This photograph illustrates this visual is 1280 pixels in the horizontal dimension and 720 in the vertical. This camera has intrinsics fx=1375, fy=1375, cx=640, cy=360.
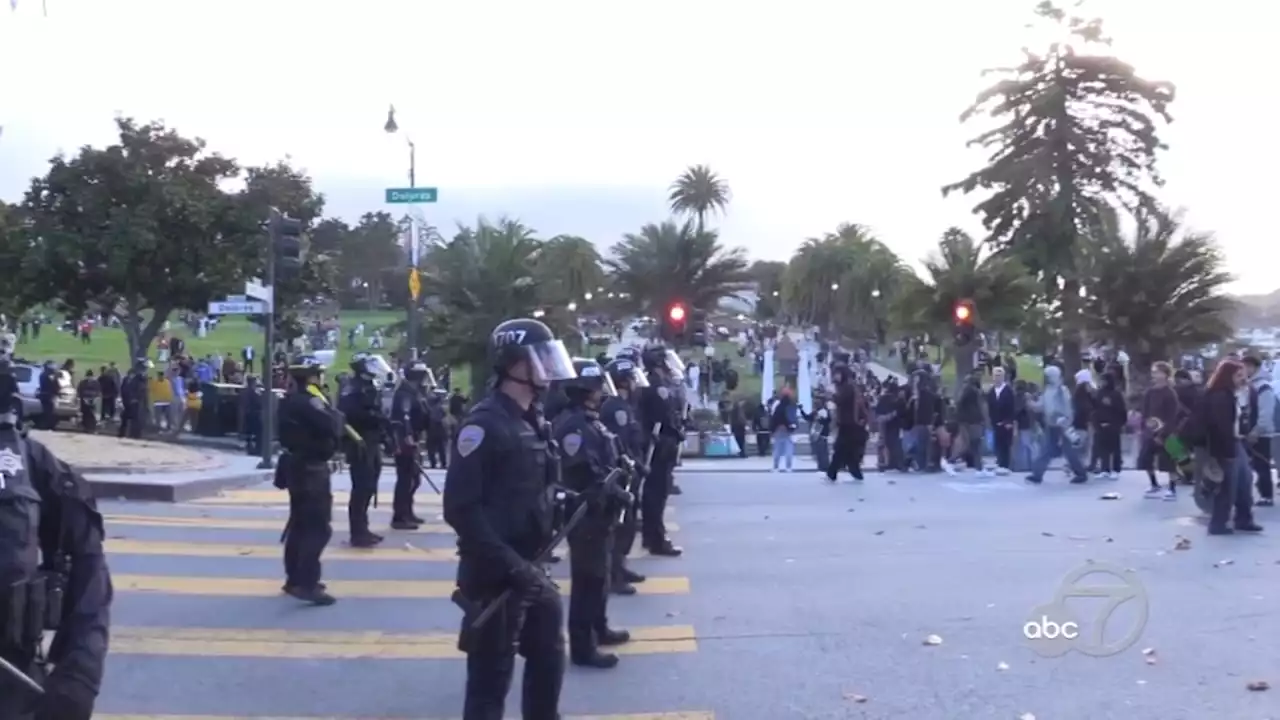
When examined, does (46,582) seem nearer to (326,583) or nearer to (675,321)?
(326,583)

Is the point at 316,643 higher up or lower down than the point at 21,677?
lower down

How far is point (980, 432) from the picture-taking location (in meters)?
19.6

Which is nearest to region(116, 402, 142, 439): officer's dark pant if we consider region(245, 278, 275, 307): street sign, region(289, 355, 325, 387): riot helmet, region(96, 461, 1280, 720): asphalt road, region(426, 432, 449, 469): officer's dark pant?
region(426, 432, 449, 469): officer's dark pant

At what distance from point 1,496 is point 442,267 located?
1233 inches

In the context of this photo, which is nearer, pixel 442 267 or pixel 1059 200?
pixel 442 267

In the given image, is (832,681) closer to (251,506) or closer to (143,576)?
(143,576)

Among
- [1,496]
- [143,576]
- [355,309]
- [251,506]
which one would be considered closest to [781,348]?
[251,506]

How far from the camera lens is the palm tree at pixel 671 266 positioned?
42250 millimetres

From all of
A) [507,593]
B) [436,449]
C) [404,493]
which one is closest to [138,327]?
[436,449]

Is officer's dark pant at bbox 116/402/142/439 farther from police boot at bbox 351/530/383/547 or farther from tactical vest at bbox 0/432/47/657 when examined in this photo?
tactical vest at bbox 0/432/47/657

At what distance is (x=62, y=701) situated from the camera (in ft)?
11.8

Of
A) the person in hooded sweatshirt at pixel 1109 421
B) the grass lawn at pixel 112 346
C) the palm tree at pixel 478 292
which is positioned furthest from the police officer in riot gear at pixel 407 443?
the grass lawn at pixel 112 346

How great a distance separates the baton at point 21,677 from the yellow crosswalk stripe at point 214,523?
949cm

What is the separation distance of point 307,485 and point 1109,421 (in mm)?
11958
